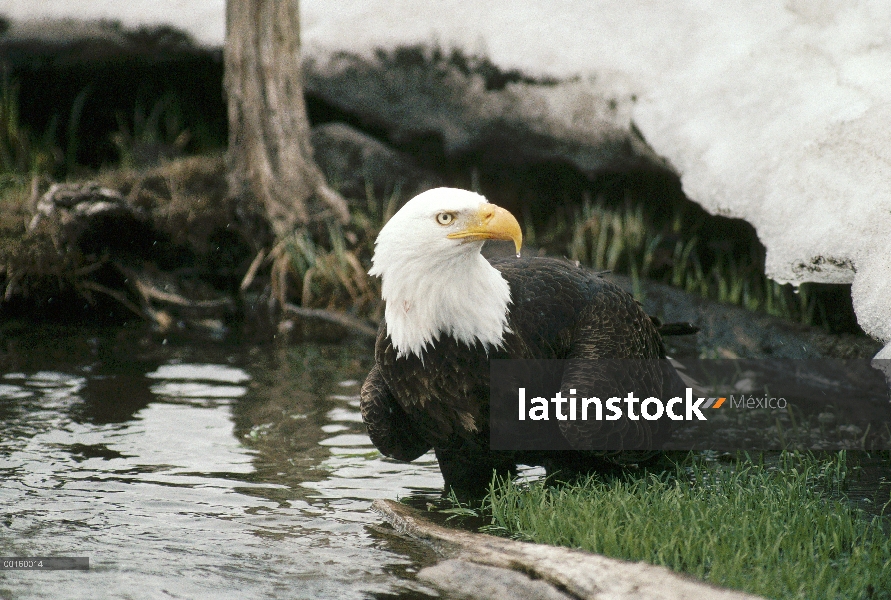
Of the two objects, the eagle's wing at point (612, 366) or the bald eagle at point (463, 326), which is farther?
the eagle's wing at point (612, 366)

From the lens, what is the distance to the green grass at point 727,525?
3434 mm

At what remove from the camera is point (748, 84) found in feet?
22.7

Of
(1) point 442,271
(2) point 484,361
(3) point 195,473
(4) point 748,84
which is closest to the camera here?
(1) point 442,271

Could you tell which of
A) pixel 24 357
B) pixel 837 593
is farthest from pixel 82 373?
pixel 837 593

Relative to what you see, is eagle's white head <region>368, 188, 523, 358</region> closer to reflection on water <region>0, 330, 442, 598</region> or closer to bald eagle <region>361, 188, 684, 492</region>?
bald eagle <region>361, 188, 684, 492</region>

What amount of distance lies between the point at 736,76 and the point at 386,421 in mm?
3989

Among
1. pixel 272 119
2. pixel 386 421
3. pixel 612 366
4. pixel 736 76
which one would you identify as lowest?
pixel 386 421

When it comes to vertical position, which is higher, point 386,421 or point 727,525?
point 386,421

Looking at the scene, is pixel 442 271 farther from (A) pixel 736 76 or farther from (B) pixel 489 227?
(A) pixel 736 76

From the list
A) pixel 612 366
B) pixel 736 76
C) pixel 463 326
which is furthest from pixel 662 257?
pixel 463 326

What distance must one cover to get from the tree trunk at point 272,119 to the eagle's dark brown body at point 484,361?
405cm

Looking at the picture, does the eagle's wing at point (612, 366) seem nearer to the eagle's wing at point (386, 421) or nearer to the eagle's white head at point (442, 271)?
the eagle's white head at point (442, 271)

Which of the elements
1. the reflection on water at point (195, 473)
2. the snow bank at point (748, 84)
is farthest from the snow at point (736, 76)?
the reflection on water at point (195, 473)

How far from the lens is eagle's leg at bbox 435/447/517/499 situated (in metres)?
4.40
